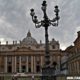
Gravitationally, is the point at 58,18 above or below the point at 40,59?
below

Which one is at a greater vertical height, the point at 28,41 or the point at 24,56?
the point at 28,41

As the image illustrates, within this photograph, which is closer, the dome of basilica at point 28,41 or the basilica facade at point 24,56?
the basilica facade at point 24,56

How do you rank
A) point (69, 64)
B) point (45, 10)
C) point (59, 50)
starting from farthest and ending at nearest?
1. point (59, 50)
2. point (69, 64)
3. point (45, 10)

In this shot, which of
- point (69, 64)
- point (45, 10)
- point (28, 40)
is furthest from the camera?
point (28, 40)

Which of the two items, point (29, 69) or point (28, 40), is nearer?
point (29, 69)

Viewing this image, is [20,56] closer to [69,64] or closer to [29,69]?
[29,69]

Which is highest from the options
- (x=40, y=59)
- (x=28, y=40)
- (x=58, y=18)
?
(x=28, y=40)

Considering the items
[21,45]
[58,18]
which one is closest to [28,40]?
[21,45]

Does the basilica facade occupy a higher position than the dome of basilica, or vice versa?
the dome of basilica

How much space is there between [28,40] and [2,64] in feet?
47.3

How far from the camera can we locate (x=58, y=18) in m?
22.3

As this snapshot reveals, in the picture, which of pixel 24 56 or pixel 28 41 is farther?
pixel 28 41

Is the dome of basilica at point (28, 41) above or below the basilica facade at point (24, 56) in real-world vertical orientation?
above

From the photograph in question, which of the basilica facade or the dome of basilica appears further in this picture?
the dome of basilica
